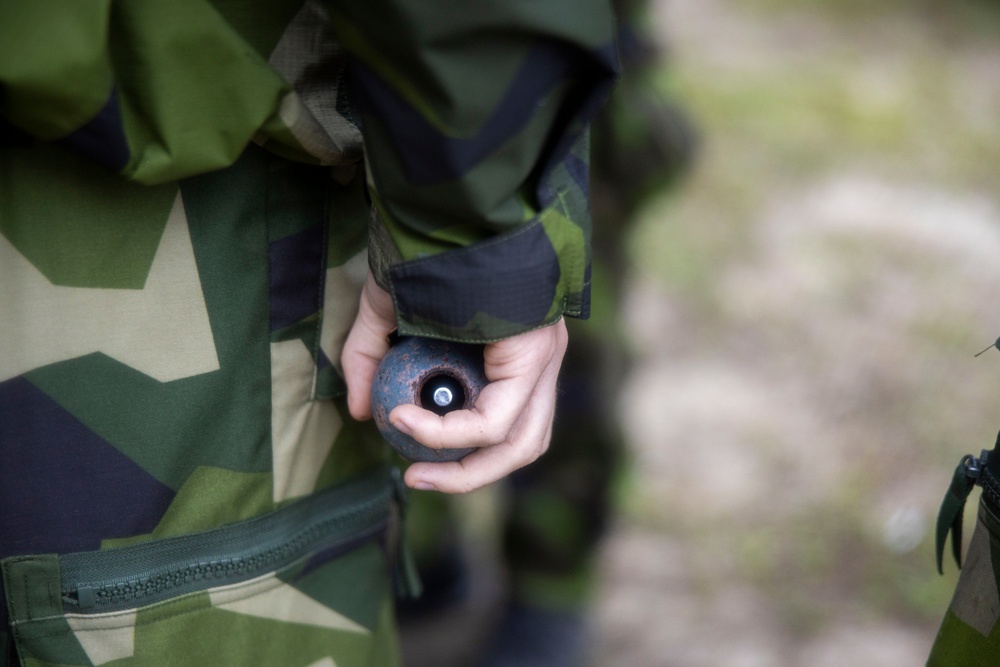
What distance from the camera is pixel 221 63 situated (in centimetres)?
99

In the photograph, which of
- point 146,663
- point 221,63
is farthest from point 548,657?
point 221,63

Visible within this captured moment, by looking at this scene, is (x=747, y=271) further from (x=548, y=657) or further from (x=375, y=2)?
(x=375, y=2)

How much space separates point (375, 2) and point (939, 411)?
312 cm

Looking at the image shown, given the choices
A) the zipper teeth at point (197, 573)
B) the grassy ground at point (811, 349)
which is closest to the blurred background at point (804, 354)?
the grassy ground at point (811, 349)

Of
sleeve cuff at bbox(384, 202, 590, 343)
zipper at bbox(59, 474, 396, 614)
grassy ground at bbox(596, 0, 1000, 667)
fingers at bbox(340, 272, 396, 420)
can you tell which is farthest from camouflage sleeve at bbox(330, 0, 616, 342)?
grassy ground at bbox(596, 0, 1000, 667)

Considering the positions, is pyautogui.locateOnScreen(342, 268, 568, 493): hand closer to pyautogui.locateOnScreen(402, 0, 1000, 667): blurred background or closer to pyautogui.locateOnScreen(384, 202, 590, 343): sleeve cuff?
pyautogui.locateOnScreen(384, 202, 590, 343): sleeve cuff

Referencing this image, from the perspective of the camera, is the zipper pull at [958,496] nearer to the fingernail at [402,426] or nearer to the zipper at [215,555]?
the fingernail at [402,426]

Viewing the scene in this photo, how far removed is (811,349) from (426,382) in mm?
3020

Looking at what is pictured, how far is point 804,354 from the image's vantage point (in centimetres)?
379

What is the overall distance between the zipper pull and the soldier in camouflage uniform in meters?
0.51

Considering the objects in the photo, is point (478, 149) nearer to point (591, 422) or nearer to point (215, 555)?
point (215, 555)

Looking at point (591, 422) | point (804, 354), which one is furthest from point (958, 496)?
point (804, 354)

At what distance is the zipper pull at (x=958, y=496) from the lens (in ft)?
3.60

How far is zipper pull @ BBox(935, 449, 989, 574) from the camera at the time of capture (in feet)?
3.60
